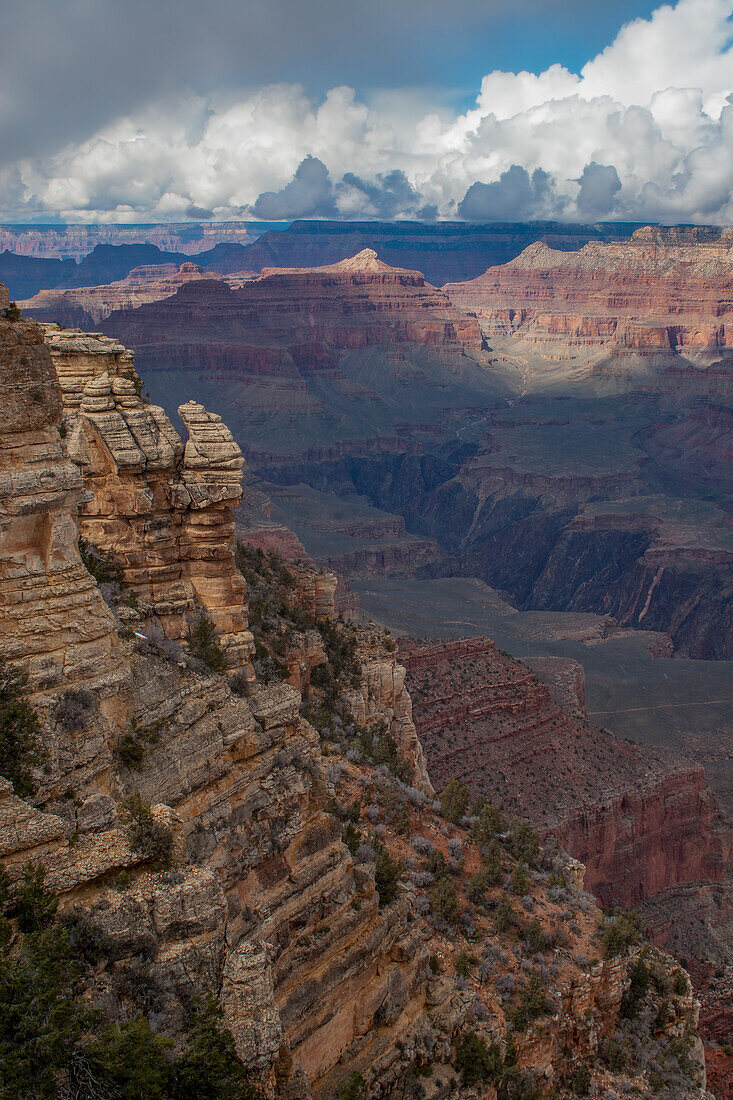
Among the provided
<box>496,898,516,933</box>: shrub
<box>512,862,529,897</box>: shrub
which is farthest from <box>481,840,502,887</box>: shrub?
<box>496,898,516,933</box>: shrub

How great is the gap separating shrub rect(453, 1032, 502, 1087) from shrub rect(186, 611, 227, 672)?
726 cm

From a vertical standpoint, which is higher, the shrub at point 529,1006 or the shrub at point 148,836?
the shrub at point 148,836

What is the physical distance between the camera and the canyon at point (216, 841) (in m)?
9.45

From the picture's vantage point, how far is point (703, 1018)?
27.3 m

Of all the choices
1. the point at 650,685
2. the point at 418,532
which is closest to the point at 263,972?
the point at 650,685

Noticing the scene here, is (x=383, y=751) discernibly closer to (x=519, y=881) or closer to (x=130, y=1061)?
(x=519, y=881)

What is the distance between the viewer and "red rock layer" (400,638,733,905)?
3653 cm

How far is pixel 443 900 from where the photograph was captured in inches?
719

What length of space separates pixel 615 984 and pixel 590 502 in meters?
129

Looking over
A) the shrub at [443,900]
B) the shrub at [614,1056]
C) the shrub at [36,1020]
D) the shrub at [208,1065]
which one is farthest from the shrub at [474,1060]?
the shrub at [36,1020]

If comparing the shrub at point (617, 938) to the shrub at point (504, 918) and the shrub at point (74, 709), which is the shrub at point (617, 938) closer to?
the shrub at point (504, 918)

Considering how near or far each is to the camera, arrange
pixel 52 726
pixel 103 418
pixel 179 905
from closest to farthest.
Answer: pixel 179 905, pixel 52 726, pixel 103 418

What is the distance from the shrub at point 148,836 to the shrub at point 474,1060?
770cm

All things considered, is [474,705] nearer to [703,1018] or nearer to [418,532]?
[703,1018]
